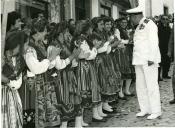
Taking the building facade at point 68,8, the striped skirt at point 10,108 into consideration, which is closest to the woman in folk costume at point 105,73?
the building facade at point 68,8

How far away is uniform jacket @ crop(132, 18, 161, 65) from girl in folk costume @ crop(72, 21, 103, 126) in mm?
856

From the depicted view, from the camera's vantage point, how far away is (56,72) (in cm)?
556

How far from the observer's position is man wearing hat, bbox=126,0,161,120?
21.9 ft

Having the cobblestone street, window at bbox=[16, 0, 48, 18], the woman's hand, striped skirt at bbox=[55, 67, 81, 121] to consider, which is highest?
window at bbox=[16, 0, 48, 18]

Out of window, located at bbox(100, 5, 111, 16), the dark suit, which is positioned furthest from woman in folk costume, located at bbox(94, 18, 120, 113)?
window, located at bbox(100, 5, 111, 16)

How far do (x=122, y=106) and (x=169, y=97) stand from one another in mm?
1403

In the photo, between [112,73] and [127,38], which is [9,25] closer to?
[112,73]

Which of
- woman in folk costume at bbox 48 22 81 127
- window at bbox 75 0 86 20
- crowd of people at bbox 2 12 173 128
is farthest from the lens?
window at bbox 75 0 86 20

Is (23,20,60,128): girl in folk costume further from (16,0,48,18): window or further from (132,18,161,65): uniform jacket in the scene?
(16,0,48,18): window

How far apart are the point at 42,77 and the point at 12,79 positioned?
84 cm

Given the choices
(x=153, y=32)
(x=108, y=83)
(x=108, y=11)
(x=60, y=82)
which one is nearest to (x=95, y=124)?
(x=108, y=83)

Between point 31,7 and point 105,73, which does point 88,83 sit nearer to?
point 105,73

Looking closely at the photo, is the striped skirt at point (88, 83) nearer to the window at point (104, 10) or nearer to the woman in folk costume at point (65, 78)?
the woman in folk costume at point (65, 78)

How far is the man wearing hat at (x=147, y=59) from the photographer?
6664 millimetres
